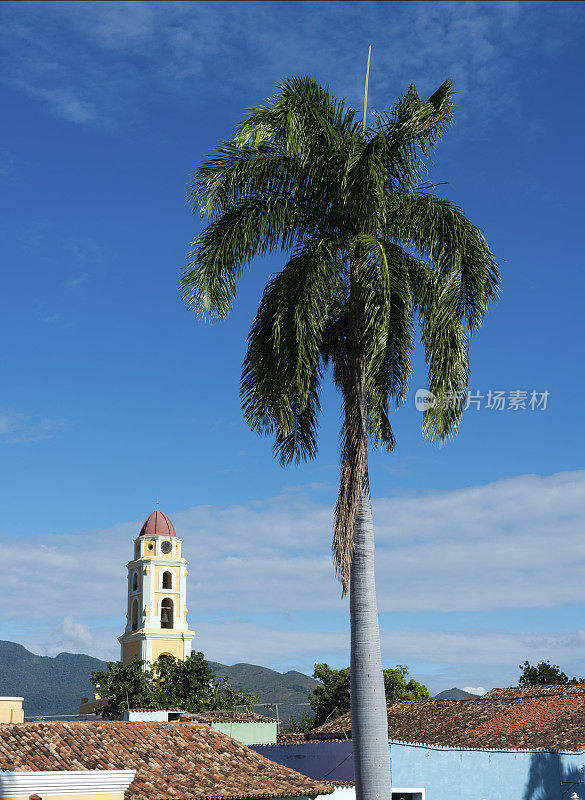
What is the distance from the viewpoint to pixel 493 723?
3603 centimetres

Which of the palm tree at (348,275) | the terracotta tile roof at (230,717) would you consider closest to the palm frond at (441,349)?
the palm tree at (348,275)

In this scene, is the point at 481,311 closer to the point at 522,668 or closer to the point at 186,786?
the point at 186,786

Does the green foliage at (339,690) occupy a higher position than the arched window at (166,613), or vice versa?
the arched window at (166,613)

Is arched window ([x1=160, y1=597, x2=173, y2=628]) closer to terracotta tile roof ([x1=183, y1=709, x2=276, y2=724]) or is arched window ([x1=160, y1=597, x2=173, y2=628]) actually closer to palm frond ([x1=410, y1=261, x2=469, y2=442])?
terracotta tile roof ([x1=183, y1=709, x2=276, y2=724])

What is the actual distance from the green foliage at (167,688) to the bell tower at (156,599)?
7954 mm

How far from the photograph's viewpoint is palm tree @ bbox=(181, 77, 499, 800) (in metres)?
13.5

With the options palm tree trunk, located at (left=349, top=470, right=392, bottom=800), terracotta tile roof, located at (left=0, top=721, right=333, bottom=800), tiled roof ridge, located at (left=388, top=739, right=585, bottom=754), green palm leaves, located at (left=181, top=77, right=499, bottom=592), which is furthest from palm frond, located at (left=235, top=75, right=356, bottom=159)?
tiled roof ridge, located at (left=388, top=739, right=585, bottom=754)

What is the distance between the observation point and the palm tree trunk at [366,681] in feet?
41.0

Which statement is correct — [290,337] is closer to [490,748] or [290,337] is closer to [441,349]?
[441,349]

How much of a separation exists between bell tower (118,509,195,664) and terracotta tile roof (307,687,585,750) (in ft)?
91.7

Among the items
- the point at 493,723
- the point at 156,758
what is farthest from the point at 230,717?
the point at 156,758

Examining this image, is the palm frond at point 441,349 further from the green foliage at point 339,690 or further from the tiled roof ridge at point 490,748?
the green foliage at point 339,690

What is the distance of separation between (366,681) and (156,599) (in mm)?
56675

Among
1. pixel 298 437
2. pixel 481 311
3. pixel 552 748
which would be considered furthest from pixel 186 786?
pixel 552 748
